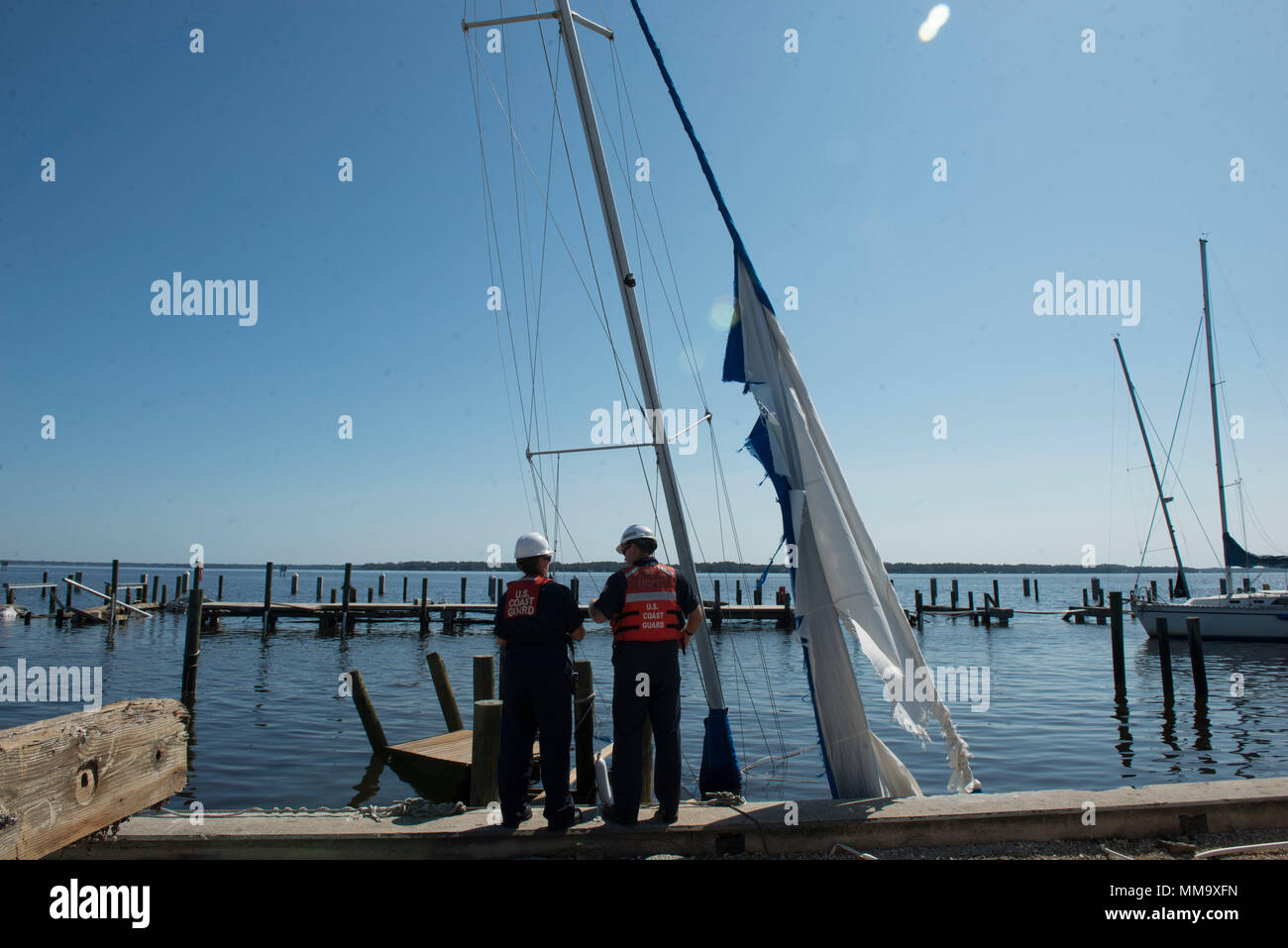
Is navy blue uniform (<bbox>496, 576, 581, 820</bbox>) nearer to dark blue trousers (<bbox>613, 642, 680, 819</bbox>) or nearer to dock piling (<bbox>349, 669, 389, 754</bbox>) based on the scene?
dark blue trousers (<bbox>613, 642, 680, 819</bbox>)

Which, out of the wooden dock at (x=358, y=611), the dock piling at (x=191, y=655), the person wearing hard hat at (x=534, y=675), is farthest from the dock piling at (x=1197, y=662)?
the dock piling at (x=191, y=655)

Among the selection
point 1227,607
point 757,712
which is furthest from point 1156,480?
point 757,712

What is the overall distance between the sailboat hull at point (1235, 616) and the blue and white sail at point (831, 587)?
27.5m

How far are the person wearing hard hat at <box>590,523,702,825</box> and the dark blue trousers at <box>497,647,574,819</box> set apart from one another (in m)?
0.36

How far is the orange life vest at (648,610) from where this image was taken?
17.0 ft

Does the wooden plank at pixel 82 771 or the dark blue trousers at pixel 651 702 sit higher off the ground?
the wooden plank at pixel 82 771

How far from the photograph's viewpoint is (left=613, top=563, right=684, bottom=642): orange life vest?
5.20 metres

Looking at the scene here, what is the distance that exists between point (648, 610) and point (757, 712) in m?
13.0

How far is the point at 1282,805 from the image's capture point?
192 inches

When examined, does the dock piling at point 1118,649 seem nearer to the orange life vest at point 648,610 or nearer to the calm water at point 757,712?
the calm water at point 757,712

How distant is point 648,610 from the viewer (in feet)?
17.2

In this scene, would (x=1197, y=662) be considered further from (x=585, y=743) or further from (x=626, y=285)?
(x=626, y=285)

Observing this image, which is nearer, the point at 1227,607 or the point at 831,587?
the point at 831,587
